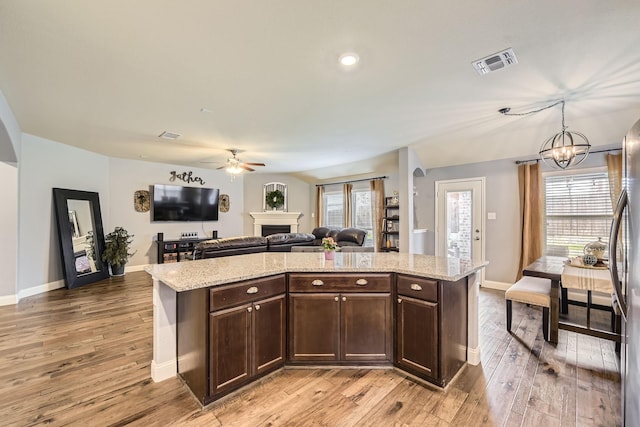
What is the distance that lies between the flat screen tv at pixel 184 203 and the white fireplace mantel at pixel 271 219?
3.76 ft

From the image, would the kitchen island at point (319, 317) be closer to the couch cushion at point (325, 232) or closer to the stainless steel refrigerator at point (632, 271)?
the stainless steel refrigerator at point (632, 271)

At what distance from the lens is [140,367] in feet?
8.10

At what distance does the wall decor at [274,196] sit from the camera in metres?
8.33

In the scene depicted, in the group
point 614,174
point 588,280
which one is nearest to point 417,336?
point 588,280

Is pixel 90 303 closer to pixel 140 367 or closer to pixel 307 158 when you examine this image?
pixel 140 367

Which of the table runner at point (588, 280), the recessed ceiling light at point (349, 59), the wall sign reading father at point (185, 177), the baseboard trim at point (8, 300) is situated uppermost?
the recessed ceiling light at point (349, 59)

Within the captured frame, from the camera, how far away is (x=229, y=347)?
6.64 ft

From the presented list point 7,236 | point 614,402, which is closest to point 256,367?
point 614,402

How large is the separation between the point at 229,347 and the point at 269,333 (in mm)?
344

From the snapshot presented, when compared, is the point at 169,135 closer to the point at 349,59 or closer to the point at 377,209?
the point at 349,59

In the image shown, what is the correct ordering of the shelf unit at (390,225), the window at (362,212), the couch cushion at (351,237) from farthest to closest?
the window at (362,212) → the shelf unit at (390,225) → the couch cushion at (351,237)

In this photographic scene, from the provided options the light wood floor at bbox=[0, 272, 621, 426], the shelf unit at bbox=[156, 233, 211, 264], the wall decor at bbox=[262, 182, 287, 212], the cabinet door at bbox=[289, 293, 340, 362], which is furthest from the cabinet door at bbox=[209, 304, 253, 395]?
the wall decor at bbox=[262, 182, 287, 212]

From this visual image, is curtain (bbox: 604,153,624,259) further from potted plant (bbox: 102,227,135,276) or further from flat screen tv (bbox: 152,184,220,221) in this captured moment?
potted plant (bbox: 102,227,135,276)

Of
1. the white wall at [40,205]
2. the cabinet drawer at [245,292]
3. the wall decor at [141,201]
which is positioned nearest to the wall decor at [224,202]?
the wall decor at [141,201]
